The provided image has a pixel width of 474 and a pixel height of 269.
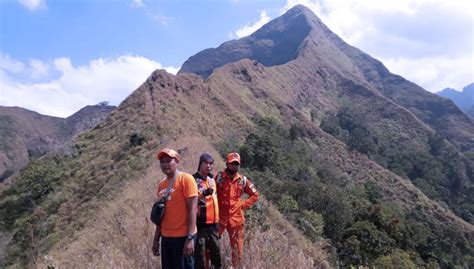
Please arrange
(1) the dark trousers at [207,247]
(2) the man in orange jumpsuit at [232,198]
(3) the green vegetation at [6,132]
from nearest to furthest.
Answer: (1) the dark trousers at [207,247]
(2) the man in orange jumpsuit at [232,198]
(3) the green vegetation at [6,132]

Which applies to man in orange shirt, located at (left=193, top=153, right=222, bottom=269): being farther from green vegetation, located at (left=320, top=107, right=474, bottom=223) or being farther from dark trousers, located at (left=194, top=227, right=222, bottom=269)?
green vegetation, located at (left=320, top=107, right=474, bottom=223)

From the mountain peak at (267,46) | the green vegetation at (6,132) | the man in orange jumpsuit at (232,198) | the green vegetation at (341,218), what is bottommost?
the green vegetation at (341,218)

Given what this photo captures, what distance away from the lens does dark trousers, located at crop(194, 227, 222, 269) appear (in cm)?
460

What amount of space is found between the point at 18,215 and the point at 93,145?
656cm

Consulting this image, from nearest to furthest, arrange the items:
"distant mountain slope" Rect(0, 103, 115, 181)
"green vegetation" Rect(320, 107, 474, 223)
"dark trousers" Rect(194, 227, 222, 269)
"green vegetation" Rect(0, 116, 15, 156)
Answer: "dark trousers" Rect(194, 227, 222, 269), "green vegetation" Rect(320, 107, 474, 223), "distant mountain slope" Rect(0, 103, 115, 181), "green vegetation" Rect(0, 116, 15, 156)

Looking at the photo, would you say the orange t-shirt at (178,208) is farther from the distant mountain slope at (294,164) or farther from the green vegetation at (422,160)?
the green vegetation at (422,160)

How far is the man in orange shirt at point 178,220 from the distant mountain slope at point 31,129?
259ft

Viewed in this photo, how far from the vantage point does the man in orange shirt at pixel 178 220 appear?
3.94 meters

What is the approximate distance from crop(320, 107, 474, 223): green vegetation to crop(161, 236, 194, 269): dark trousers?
174 ft

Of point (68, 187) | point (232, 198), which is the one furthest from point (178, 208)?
point (68, 187)

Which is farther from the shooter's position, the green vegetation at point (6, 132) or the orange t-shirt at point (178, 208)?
the green vegetation at point (6, 132)

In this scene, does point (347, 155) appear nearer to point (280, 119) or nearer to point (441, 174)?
point (280, 119)

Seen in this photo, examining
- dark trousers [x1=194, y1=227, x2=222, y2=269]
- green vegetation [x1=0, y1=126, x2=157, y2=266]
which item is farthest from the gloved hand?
green vegetation [x1=0, y1=126, x2=157, y2=266]

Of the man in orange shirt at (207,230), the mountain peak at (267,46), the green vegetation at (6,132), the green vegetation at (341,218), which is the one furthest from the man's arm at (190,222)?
the mountain peak at (267,46)
